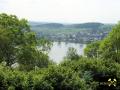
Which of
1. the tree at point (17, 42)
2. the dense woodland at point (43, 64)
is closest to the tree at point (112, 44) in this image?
the dense woodland at point (43, 64)

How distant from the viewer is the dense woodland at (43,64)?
23297mm

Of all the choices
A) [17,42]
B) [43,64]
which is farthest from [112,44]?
[17,42]

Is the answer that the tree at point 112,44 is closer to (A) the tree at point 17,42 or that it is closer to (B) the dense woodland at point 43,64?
(B) the dense woodland at point 43,64

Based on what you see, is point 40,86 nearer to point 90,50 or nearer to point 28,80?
point 28,80

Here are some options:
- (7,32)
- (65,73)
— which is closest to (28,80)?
(65,73)

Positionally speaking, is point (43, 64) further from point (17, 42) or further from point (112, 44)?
point (112, 44)

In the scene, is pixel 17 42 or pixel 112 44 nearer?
pixel 17 42

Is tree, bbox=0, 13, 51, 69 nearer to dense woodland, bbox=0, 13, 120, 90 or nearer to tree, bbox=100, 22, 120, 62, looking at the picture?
dense woodland, bbox=0, 13, 120, 90

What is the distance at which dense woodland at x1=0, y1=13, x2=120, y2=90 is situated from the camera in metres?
23.3

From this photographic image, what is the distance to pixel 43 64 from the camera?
5188 centimetres

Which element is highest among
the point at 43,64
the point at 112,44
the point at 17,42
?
the point at 17,42

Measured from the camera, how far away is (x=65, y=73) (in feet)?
81.4

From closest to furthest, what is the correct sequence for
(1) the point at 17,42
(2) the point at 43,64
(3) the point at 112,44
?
(1) the point at 17,42 < (2) the point at 43,64 < (3) the point at 112,44

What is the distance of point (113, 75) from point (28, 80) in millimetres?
9622
